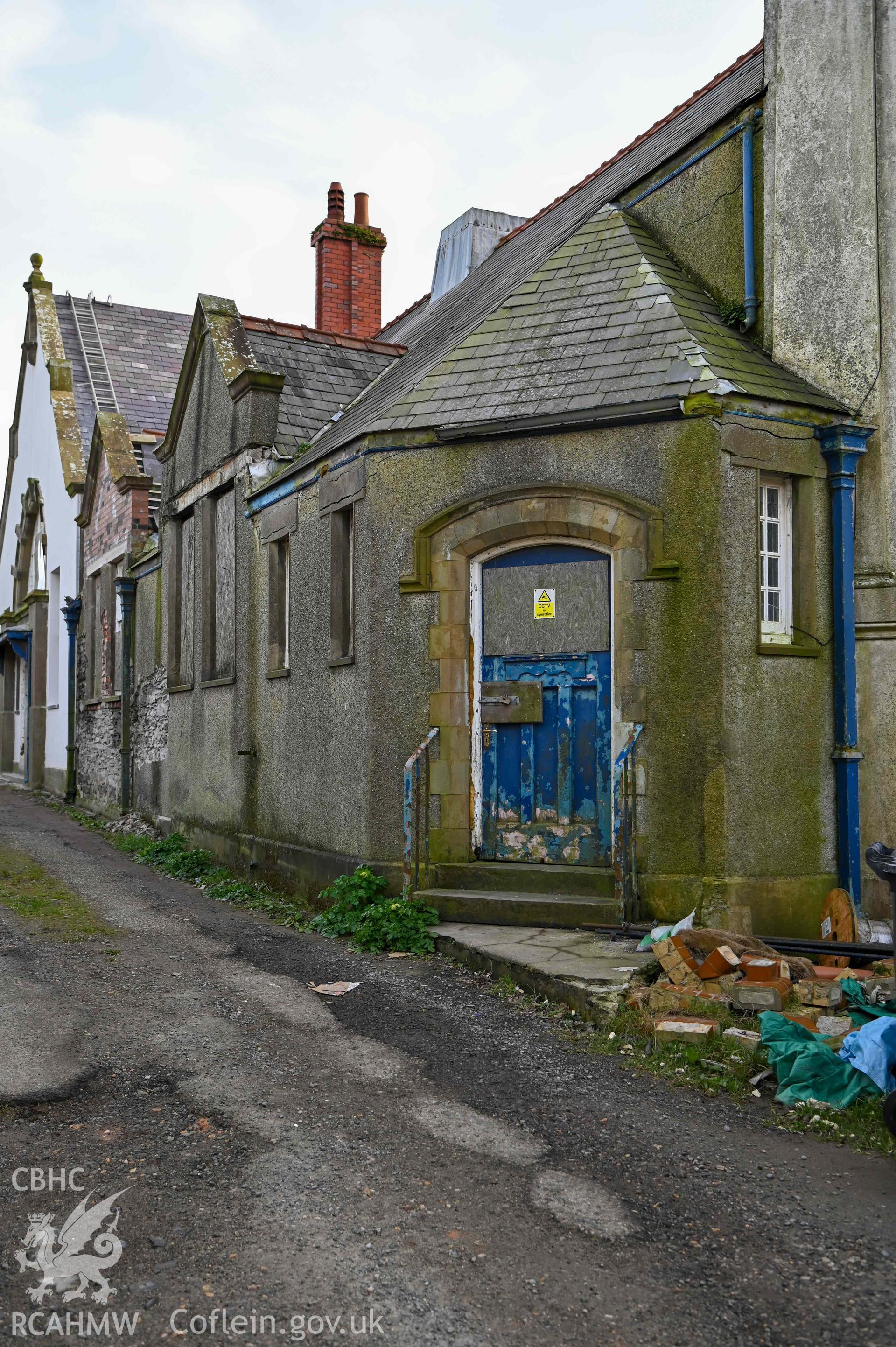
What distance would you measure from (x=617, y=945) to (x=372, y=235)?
18.4m

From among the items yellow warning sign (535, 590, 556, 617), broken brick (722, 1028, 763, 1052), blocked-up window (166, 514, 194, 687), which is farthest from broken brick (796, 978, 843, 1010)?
blocked-up window (166, 514, 194, 687)

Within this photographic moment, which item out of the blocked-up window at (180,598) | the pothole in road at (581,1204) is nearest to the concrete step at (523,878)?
the pothole in road at (581,1204)

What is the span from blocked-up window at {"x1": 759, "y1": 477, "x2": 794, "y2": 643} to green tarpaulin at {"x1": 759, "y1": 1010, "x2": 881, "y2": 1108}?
3693 mm

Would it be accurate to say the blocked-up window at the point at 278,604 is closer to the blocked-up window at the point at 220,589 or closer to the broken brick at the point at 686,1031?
the blocked-up window at the point at 220,589

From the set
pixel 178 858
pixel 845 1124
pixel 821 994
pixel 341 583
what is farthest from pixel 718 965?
pixel 178 858

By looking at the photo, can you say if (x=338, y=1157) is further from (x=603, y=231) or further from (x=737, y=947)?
(x=603, y=231)

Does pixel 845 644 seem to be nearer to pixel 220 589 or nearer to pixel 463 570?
pixel 463 570

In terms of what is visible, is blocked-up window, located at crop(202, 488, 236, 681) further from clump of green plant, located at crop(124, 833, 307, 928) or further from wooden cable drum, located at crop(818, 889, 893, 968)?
wooden cable drum, located at crop(818, 889, 893, 968)

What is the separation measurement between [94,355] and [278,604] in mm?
16230

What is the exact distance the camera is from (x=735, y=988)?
19.9ft

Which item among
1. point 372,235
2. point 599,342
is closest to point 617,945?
point 599,342

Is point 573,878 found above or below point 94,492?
below

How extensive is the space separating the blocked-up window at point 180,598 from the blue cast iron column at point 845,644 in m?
8.87

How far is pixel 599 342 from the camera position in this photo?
8.78 metres
